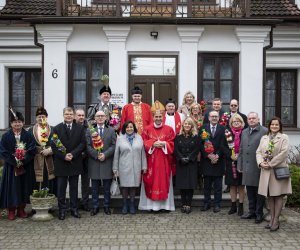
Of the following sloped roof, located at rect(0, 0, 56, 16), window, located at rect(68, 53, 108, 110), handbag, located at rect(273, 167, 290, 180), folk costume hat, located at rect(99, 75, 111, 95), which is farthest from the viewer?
sloped roof, located at rect(0, 0, 56, 16)

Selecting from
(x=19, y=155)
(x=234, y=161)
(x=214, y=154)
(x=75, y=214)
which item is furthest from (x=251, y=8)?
(x=19, y=155)

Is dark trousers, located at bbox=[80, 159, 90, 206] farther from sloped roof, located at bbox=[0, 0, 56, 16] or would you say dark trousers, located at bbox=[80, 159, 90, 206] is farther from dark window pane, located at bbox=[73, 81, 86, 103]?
sloped roof, located at bbox=[0, 0, 56, 16]

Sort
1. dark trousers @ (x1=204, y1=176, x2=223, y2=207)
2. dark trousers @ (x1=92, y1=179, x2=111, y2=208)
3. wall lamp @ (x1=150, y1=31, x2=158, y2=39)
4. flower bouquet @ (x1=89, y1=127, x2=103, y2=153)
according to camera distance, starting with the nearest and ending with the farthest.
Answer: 1. flower bouquet @ (x1=89, y1=127, x2=103, y2=153)
2. dark trousers @ (x1=92, y1=179, x2=111, y2=208)
3. dark trousers @ (x1=204, y1=176, x2=223, y2=207)
4. wall lamp @ (x1=150, y1=31, x2=158, y2=39)

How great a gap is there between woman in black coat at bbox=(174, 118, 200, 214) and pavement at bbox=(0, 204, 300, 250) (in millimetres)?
553

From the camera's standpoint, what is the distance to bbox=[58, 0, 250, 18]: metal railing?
1172 cm

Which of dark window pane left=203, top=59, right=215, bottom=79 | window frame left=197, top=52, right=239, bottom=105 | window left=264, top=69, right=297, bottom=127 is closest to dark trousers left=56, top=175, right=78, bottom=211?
window frame left=197, top=52, right=239, bottom=105

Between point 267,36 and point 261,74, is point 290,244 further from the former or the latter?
point 267,36

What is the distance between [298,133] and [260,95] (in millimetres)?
3166

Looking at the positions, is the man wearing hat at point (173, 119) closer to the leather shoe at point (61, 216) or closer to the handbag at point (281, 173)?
the handbag at point (281, 173)

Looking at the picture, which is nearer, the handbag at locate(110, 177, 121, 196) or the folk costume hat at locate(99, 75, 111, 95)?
the handbag at locate(110, 177, 121, 196)

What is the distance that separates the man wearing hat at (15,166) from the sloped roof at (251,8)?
6550 mm

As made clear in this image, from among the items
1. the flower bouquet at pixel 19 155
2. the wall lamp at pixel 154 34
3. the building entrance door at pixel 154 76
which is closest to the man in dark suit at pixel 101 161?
the flower bouquet at pixel 19 155

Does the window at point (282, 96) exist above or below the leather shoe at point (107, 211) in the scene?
above

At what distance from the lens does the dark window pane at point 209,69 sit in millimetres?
12164
